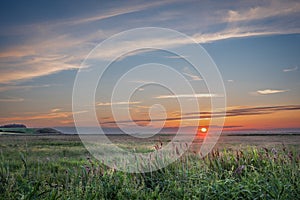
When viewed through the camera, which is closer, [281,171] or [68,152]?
[281,171]

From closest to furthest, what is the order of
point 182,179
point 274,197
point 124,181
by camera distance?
point 274,197, point 124,181, point 182,179

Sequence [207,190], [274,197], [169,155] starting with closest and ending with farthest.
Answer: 1. [274,197]
2. [207,190]
3. [169,155]

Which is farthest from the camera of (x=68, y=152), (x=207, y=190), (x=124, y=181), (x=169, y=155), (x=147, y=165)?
(x=68, y=152)

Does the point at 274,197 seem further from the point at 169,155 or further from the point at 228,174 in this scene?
the point at 169,155

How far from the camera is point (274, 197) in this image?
5.94 meters

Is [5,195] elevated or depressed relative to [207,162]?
depressed

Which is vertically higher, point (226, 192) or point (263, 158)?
point (263, 158)

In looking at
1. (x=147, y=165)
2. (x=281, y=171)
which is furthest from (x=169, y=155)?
(x=281, y=171)

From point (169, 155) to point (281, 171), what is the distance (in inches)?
105

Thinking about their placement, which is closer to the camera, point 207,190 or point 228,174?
point 207,190

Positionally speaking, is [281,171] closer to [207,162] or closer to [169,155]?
[207,162]

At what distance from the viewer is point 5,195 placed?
608cm

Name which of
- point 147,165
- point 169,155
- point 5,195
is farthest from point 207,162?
point 5,195

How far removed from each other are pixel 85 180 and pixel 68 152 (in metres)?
12.0
